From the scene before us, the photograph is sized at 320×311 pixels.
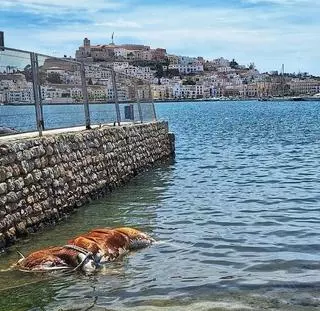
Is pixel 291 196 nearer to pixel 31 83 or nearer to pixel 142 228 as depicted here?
pixel 142 228

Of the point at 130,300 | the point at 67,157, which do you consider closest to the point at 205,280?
the point at 130,300

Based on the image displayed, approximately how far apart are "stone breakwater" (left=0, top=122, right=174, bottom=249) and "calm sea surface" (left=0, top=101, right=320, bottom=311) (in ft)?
1.07

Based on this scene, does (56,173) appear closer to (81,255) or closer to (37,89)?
(37,89)

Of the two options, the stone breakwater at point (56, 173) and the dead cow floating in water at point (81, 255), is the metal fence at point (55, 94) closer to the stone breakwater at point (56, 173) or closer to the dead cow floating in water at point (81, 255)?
the stone breakwater at point (56, 173)

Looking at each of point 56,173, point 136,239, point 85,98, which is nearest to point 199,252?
point 136,239

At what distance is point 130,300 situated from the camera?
7340 mm

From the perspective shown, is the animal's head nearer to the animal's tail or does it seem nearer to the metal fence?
the animal's tail

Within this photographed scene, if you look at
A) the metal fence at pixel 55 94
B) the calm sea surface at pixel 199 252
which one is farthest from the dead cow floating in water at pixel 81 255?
the metal fence at pixel 55 94

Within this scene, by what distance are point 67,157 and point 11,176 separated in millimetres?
2977

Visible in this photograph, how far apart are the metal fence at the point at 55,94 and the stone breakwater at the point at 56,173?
56cm

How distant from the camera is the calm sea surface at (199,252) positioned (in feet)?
24.1

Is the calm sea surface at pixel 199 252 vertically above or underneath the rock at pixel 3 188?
underneath

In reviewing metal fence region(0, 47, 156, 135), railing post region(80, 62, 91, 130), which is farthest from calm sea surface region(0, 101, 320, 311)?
railing post region(80, 62, 91, 130)

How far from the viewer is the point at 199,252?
959 centimetres
